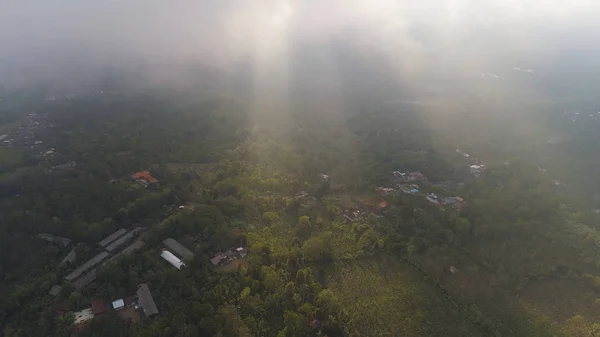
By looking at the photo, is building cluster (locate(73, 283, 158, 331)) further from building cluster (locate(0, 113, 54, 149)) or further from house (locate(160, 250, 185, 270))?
building cluster (locate(0, 113, 54, 149))

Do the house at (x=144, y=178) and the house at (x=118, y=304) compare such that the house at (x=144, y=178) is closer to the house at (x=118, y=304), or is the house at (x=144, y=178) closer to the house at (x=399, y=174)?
the house at (x=118, y=304)

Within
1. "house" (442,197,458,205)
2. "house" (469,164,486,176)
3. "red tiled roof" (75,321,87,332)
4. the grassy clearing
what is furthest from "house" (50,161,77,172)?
"house" (469,164,486,176)

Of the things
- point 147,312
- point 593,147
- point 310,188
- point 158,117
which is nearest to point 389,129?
point 310,188

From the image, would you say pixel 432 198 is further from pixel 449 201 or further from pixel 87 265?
pixel 87 265

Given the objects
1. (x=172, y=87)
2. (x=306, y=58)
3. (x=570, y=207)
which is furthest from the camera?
(x=306, y=58)

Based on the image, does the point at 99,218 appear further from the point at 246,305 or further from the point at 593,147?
the point at 593,147
